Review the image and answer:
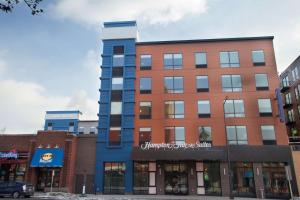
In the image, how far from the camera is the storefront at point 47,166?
36000mm

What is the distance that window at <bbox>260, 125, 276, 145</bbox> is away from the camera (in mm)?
35375

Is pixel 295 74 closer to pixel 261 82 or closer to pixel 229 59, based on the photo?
pixel 261 82

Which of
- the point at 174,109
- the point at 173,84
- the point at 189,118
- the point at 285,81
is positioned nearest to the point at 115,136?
the point at 174,109

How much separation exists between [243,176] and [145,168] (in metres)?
12.3

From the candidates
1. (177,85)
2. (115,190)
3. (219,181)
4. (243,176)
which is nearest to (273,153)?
(243,176)

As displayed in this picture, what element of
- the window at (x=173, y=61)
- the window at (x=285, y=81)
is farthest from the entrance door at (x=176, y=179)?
the window at (x=285, y=81)

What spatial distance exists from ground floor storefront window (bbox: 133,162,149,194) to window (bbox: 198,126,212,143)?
26.2 feet

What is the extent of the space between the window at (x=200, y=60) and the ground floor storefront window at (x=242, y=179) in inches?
552

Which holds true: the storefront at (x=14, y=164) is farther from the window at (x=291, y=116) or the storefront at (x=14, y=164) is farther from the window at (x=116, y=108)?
the window at (x=291, y=116)

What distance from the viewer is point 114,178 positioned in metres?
36.3

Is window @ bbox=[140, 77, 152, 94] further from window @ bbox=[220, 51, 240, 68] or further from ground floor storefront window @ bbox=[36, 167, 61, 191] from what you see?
ground floor storefront window @ bbox=[36, 167, 61, 191]

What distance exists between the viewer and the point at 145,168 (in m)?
36.0

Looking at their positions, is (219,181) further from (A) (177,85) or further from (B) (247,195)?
(A) (177,85)

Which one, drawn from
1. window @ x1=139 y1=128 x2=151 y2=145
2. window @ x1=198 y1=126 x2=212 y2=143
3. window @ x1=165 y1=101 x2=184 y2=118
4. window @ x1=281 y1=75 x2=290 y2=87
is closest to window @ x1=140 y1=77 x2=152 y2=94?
window @ x1=165 y1=101 x2=184 y2=118
